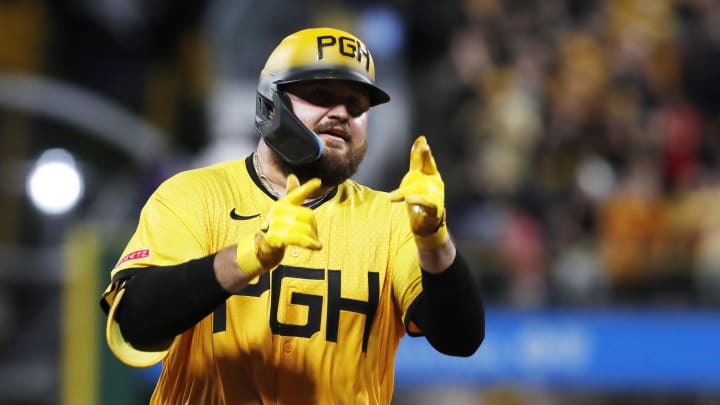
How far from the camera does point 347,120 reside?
3.76 metres

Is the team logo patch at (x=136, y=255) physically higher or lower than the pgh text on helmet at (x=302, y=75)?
lower

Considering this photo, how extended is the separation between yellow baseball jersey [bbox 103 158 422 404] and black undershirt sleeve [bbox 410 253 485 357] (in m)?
0.12

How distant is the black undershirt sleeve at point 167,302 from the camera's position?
11.0 feet

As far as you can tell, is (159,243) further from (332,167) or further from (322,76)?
(322,76)

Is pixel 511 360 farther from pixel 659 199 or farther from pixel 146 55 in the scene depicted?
pixel 146 55

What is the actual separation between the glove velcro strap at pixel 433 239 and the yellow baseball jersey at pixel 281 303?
0.85 feet

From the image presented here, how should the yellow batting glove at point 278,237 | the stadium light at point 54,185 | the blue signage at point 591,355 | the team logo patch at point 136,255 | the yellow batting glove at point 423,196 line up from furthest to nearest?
the stadium light at point 54,185 → the blue signage at point 591,355 → the team logo patch at point 136,255 → the yellow batting glove at point 423,196 → the yellow batting glove at point 278,237

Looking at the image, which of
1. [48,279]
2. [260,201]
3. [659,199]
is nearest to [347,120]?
[260,201]

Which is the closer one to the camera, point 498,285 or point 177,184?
point 177,184

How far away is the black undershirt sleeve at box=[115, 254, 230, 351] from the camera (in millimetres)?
3352

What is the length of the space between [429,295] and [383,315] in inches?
11.5

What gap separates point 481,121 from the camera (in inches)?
420

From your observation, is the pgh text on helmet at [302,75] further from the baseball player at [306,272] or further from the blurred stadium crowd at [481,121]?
the blurred stadium crowd at [481,121]

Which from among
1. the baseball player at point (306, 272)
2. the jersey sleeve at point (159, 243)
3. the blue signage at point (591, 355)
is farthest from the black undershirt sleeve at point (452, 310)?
the blue signage at point (591, 355)
